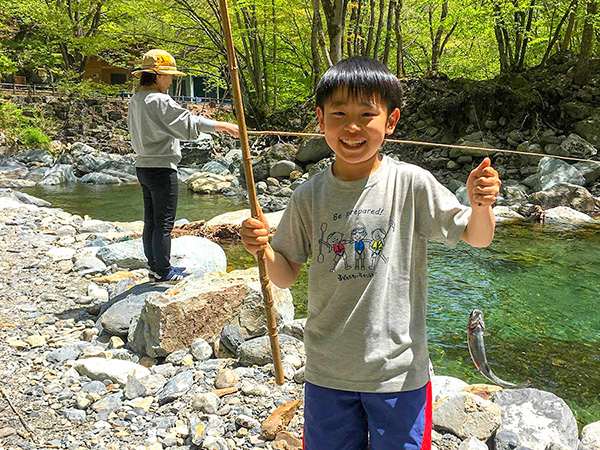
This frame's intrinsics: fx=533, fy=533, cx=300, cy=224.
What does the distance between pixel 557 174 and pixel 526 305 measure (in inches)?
307

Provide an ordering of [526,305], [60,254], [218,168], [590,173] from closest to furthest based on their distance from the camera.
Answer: [526,305] < [60,254] < [590,173] < [218,168]

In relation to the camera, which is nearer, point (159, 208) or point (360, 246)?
point (360, 246)

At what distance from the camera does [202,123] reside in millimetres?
4156

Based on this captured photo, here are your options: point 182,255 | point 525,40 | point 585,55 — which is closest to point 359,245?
point 182,255

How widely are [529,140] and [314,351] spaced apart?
46.5 ft

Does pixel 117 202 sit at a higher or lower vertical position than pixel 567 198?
lower

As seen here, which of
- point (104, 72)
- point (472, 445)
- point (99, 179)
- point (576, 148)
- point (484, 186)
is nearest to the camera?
point (484, 186)

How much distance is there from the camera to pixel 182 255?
18.8 feet

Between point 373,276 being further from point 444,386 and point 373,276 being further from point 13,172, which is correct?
point 13,172

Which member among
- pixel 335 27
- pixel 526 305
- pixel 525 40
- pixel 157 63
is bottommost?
pixel 526 305

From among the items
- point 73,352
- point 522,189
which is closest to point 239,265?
point 73,352

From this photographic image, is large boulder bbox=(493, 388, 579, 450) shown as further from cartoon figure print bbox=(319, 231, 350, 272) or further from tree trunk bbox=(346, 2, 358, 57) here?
tree trunk bbox=(346, 2, 358, 57)

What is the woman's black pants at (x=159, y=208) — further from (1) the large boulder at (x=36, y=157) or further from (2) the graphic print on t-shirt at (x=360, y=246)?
(1) the large boulder at (x=36, y=157)

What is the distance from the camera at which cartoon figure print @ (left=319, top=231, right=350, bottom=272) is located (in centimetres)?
168
